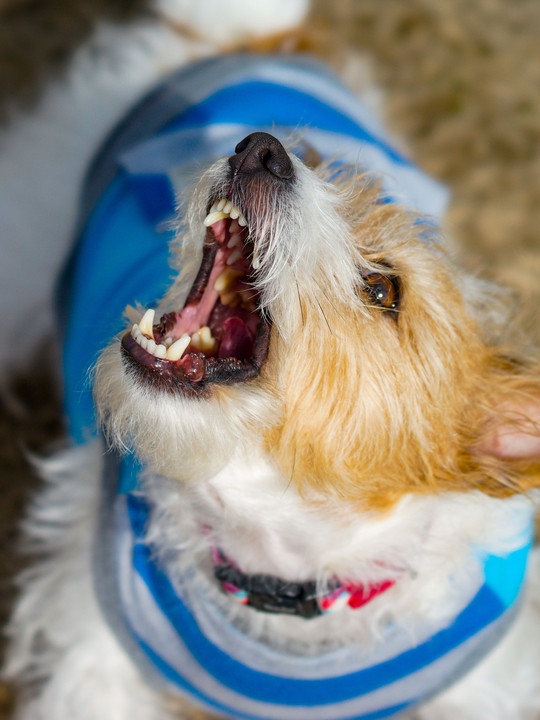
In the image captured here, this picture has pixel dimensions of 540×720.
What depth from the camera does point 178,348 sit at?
1.69m

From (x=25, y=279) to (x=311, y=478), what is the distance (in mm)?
2652

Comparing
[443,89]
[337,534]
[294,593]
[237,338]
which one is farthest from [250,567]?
[443,89]

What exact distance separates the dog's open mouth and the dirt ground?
224cm

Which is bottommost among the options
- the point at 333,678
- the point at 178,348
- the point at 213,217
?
the point at 333,678

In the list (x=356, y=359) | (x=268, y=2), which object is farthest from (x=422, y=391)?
(x=268, y=2)

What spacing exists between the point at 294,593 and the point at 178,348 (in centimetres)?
92

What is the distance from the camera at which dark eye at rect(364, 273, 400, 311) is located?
6.07 ft

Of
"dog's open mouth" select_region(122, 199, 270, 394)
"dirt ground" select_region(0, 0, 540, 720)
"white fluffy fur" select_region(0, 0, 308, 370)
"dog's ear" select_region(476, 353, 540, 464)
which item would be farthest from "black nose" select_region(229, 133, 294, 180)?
"dirt ground" select_region(0, 0, 540, 720)

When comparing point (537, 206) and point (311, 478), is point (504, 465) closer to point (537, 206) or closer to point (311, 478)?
point (311, 478)

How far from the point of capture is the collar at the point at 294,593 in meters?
2.12

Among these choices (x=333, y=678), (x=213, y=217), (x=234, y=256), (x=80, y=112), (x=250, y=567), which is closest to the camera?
(x=213, y=217)

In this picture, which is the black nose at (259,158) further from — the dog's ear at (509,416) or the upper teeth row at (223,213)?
the dog's ear at (509,416)

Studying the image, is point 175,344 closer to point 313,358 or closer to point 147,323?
point 147,323

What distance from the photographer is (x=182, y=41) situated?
3797 millimetres
